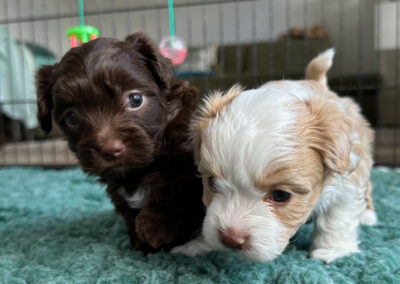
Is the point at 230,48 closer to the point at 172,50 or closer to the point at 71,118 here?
the point at 172,50

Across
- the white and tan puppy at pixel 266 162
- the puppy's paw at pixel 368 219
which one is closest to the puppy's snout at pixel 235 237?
the white and tan puppy at pixel 266 162

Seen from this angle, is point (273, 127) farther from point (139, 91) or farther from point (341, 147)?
point (139, 91)

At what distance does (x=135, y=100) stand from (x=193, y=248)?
2.26ft

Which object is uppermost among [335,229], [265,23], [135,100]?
[265,23]

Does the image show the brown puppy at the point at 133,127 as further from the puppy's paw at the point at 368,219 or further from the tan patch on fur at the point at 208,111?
Result: the puppy's paw at the point at 368,219

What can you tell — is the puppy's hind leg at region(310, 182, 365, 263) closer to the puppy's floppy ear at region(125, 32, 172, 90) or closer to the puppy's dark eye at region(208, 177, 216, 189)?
the puppy's dark eye at region(208, 177, 216, 189)

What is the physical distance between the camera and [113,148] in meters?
1.36

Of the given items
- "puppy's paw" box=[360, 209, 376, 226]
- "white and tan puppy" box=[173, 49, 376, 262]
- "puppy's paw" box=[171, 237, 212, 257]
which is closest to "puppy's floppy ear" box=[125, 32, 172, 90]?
"white and tan puppy" box=[173, 49, 376, 262]

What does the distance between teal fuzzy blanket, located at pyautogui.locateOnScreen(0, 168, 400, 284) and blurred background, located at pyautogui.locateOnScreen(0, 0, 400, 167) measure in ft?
7.13

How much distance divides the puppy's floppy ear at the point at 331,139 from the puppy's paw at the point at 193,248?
24.9 inches

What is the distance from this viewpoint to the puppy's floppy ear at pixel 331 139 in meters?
1.23

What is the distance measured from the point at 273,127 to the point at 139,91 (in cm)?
62

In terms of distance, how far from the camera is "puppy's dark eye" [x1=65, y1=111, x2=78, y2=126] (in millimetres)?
1530

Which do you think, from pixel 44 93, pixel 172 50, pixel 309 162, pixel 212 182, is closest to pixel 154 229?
pixel 212 182
